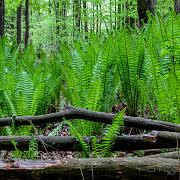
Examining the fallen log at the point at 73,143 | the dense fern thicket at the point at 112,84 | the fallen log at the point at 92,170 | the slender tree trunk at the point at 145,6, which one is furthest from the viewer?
the slender tree trunk at the point at 145,6


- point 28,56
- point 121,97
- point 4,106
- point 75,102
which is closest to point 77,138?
point 75,102

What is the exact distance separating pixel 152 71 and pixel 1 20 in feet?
16.6

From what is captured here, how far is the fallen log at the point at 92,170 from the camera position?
3.29 feet

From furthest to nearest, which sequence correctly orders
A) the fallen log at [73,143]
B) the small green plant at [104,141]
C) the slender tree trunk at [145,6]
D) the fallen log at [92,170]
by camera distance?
1. the slender tree trunk at [145,6]
2. the small green plant at [104,141]
3. the fallen log at [73,143]
4. the fallen log at [92,170]

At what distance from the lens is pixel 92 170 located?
3.29 feet

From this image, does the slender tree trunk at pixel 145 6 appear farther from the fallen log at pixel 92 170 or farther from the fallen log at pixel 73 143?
the fallen log at pixel 92 170

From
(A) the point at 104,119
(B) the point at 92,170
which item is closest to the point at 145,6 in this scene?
(A) the point at 104,119

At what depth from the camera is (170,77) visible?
63.1 inches

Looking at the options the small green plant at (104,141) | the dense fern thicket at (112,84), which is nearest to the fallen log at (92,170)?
the small green plant at (104,141)

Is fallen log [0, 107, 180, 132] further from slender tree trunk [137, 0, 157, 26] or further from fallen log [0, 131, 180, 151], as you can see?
slender tree trunk [137, 0, 157, 26]

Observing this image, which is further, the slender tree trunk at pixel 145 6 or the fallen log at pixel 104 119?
the slender tree trunk at pixel 145 6

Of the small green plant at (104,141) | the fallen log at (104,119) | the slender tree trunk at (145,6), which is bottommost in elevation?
the small green plant at (104,141)

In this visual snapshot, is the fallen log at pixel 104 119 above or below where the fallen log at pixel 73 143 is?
above

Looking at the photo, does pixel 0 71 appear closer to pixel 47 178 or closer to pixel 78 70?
pixel 78 70
